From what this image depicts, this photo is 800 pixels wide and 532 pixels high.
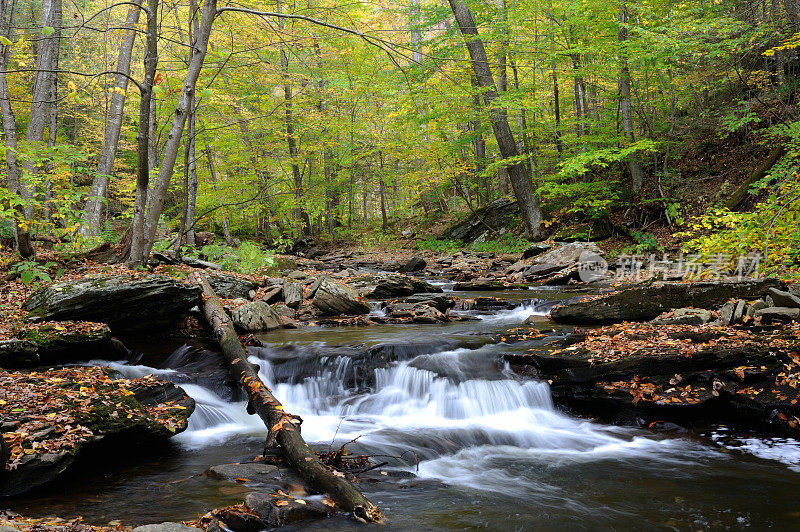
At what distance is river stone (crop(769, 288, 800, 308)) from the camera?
5.96 m

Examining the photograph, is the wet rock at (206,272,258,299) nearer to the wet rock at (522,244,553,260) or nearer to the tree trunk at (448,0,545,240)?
the tree trunk at (448,0,545,240)

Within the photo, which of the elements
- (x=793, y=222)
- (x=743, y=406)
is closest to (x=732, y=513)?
(x=743, y=406)

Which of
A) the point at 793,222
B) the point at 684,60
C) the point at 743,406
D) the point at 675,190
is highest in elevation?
the point at 684,60

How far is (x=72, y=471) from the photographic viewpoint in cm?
379

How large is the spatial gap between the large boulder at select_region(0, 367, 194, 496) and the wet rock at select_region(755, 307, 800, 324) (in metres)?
6.82

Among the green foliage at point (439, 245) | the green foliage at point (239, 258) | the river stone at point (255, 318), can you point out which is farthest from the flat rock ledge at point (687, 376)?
the green foliage at point (439, 245)

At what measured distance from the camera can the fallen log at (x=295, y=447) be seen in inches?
125

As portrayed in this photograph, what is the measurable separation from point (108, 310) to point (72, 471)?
3320 millimetres

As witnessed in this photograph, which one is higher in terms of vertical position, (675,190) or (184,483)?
(675,190)

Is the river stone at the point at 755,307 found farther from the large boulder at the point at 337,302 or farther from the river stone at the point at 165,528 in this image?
the river stone at the point at 165,528

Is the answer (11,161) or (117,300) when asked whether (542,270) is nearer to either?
(117,300)

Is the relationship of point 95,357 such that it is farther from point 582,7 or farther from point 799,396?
point 582,7

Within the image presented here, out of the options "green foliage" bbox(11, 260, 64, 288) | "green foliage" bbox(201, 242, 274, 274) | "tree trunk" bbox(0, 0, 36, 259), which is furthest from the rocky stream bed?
"green foliage" bbox(201, 242, 274, 274)

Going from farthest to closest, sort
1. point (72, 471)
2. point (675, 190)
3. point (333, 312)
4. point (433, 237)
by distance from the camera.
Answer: point (433, 237) < point (675, 190) < point (333, 312) < point (72, 471)
